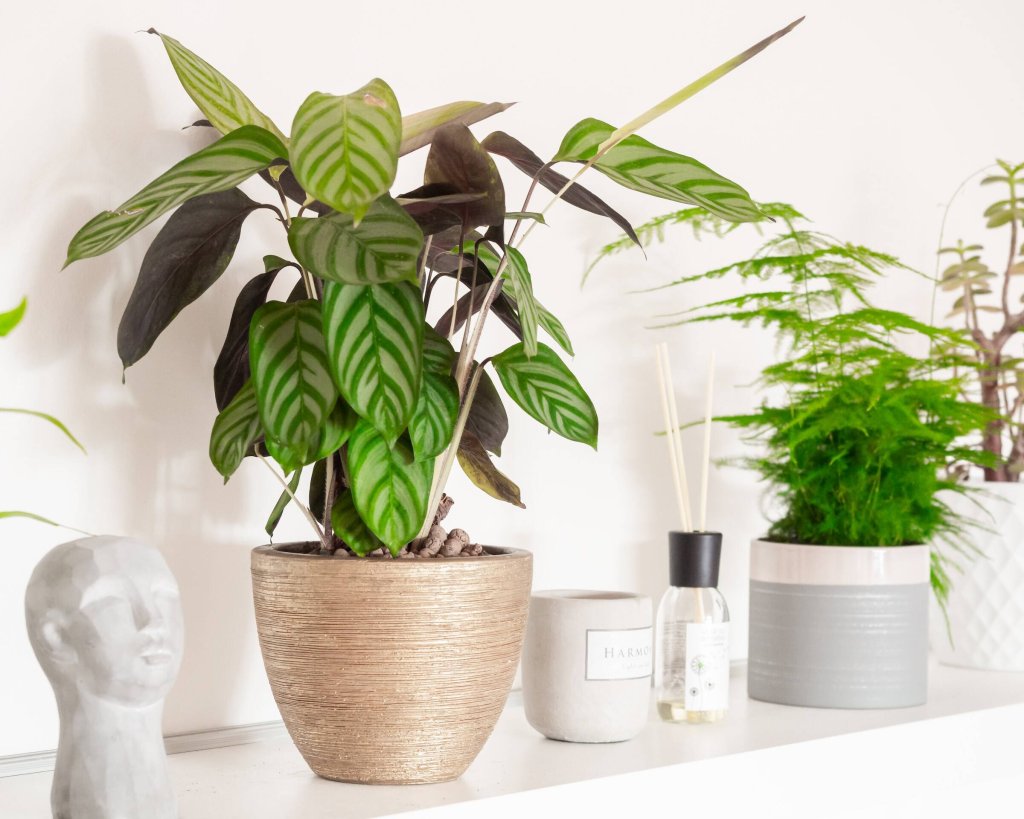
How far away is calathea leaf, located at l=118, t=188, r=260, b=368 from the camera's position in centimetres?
82

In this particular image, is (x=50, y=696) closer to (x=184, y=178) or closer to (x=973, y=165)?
(x=184, y=178)

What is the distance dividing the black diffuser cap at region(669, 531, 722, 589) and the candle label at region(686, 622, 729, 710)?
0.13ft

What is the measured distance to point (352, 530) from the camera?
780 millimetres

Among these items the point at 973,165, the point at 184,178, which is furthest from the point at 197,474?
the point at 973,165

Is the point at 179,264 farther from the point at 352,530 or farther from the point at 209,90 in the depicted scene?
the point at 352,530

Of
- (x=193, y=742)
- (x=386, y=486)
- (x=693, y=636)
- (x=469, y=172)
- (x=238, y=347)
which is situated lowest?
(x=193, y=742)

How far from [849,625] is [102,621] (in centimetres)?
69

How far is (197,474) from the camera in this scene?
0.95 m

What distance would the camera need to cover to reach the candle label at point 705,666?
40.9 inches

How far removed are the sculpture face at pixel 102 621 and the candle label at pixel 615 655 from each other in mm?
385

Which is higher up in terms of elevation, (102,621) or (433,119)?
(433,119)

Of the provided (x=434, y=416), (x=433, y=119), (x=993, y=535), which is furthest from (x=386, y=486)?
(x=993, y=535)

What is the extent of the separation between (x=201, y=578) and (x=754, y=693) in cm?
55

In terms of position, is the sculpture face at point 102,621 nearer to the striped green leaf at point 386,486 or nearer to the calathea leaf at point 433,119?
the striped green leaf at point 386,486
